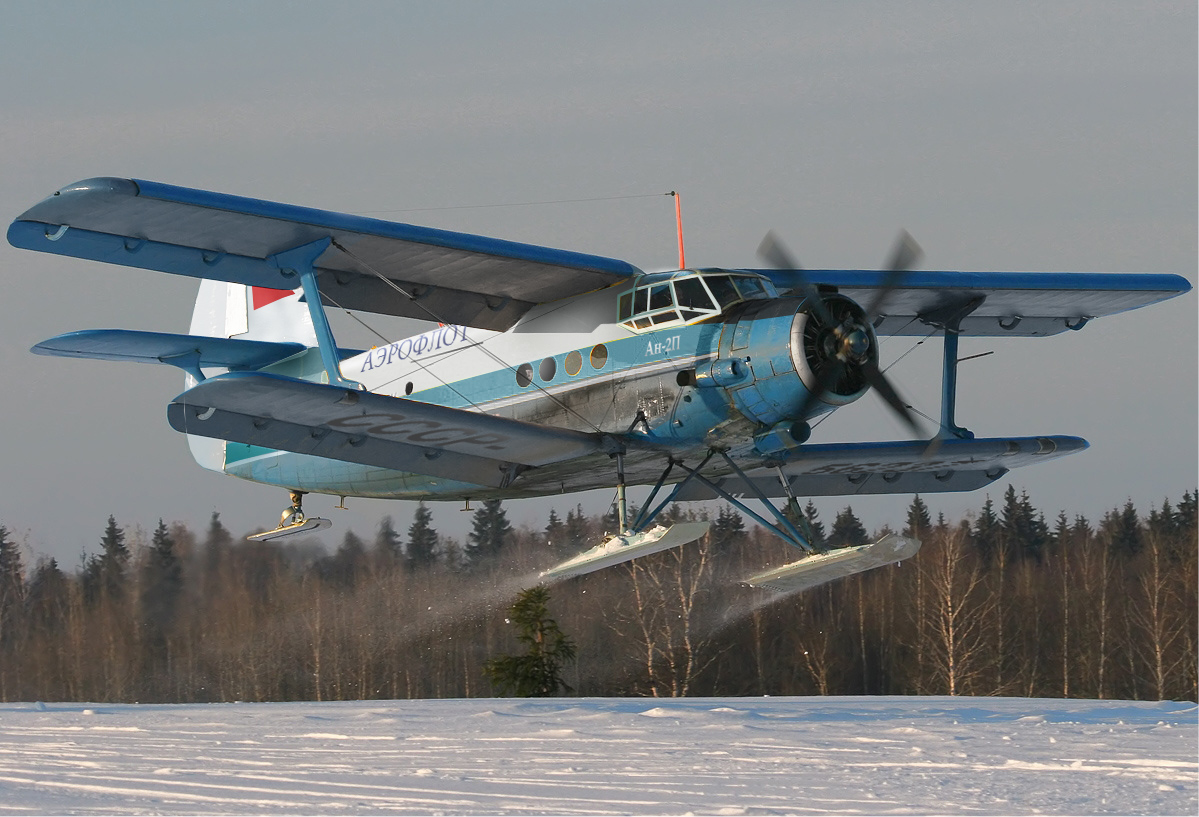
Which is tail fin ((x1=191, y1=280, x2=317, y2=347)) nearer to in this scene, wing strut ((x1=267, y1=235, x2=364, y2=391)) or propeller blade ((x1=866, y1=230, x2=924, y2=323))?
wing strut ((x1=267, y1=235, x2=364, y2=391))

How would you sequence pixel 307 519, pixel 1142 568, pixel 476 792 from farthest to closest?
pixel 1142 568, pixel 307 519, pixel 476 792

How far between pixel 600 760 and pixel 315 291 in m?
6.95

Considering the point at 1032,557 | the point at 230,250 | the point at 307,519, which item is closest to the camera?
the point at 230,250

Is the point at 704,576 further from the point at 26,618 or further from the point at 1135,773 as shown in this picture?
the point at 1135,773

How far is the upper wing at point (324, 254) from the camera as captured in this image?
613 inches

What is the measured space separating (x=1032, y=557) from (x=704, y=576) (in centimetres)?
1688

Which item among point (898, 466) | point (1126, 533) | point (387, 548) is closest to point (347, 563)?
point (387, 548)

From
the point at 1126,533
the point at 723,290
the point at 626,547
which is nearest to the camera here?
the point at 626,547

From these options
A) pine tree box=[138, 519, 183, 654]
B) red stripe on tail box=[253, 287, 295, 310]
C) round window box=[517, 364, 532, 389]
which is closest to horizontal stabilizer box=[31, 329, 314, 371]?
red stripe on tail box=[253, 287, 295, 310]

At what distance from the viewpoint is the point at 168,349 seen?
19953 mm

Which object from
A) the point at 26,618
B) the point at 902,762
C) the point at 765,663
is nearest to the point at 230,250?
the point at 902,762

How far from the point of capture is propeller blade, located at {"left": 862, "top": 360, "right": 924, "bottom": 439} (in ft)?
53.2

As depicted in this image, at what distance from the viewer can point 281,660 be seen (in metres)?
41.8

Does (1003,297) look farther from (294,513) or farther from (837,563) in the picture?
(294,513)
